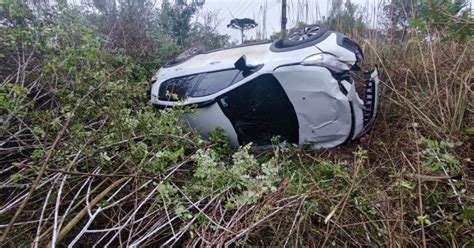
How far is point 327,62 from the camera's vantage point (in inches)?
129

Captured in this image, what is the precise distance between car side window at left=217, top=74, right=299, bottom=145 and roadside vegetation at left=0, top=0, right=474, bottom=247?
0.78ft

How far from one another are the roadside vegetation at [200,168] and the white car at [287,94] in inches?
10.0

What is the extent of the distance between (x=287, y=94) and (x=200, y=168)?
5.11 ft

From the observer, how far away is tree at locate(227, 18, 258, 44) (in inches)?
266

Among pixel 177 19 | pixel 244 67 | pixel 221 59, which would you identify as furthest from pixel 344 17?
pixel 177 19

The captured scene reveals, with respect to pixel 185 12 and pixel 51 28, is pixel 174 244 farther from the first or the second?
pixel 185 12

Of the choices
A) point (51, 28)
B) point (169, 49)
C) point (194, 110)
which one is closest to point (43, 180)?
point (194, 110)

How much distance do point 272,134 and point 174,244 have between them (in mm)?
2075

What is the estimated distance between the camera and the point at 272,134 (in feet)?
12.2

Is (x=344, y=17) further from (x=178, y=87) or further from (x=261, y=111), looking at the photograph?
(x=178, y=87)

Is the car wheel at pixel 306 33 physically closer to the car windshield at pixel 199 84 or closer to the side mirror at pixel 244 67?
the side mirror at pixel 244 67

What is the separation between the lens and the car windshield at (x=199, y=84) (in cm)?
372

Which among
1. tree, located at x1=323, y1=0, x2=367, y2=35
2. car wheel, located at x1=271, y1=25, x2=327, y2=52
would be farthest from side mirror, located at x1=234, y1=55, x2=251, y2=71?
tree, located at x1=323, y1=0, x2=367, y2=35

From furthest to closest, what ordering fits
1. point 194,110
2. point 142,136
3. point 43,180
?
point 194,110 < point 142,136 < point 43,180
